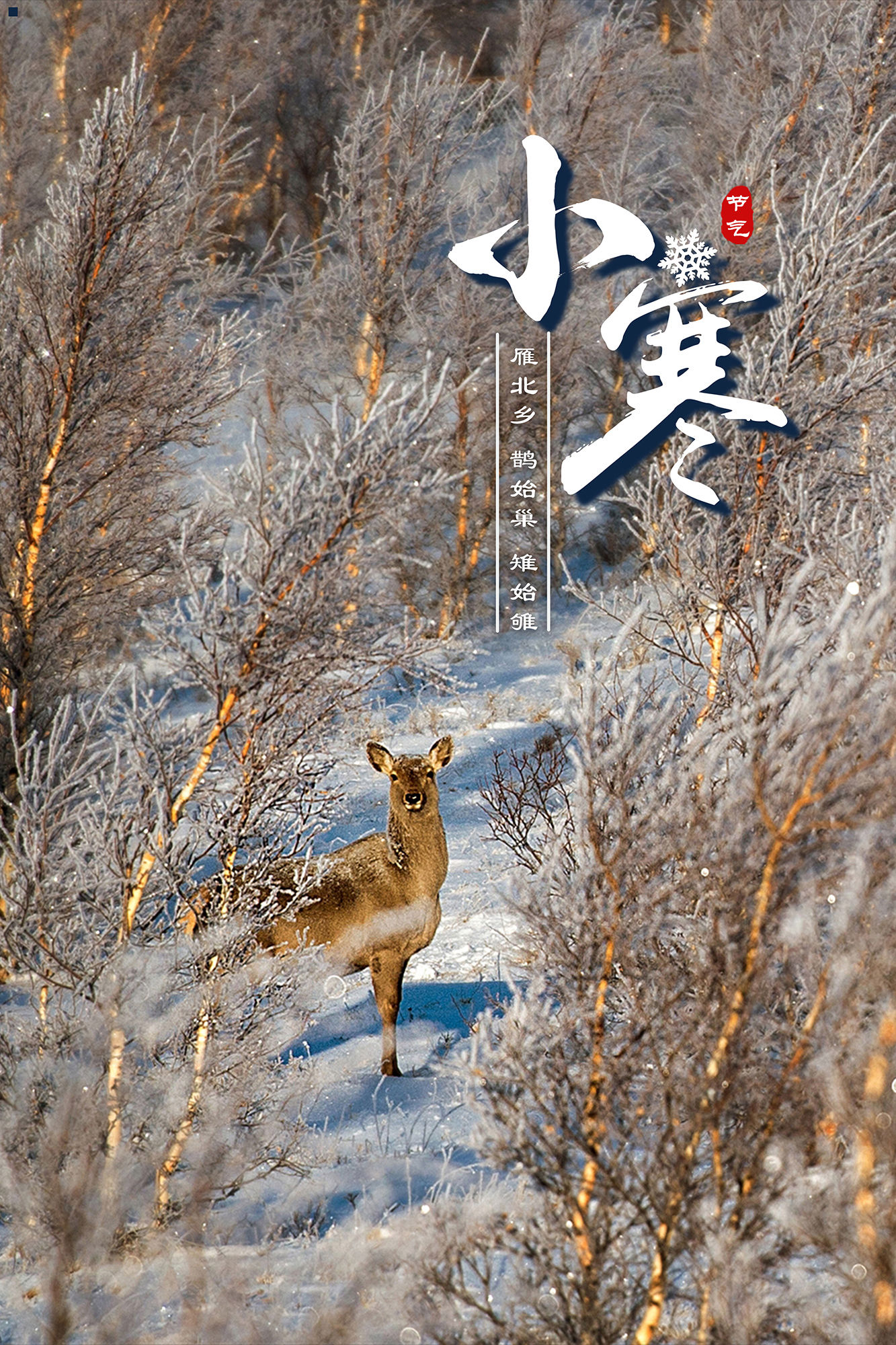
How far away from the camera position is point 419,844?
269 inches

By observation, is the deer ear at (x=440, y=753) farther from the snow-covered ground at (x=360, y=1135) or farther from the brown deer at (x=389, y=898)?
the snow-covered ground at (x=360, y=1135)

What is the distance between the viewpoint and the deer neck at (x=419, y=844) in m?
6.82

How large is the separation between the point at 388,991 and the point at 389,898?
56cm

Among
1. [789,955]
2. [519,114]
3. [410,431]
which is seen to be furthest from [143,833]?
[519,114]

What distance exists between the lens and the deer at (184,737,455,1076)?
6.71 m

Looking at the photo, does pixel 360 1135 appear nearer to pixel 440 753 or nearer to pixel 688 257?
pixel 440 753

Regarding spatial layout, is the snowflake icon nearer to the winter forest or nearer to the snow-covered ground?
the winter forest

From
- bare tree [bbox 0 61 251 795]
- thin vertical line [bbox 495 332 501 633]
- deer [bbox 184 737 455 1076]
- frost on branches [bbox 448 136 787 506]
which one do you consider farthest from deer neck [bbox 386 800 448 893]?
thin vertical line [bbox 495 332 501 633]

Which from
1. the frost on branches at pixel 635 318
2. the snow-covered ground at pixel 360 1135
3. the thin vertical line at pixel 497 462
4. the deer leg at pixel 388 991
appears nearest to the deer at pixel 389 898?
the deer leg at pixel 388 991

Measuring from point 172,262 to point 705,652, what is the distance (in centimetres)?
942

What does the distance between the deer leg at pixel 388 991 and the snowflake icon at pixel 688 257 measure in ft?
24.5

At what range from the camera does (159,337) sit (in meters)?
9.15

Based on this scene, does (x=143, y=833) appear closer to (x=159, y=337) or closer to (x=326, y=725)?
→ (x=326, y=725)

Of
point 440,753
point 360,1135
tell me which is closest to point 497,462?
point 440,753
